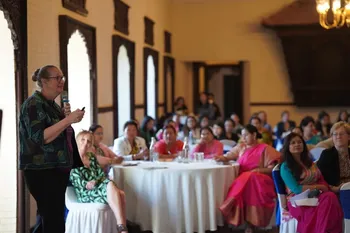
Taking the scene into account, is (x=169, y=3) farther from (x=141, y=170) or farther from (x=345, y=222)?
(x=345, y=222)

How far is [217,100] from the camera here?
1516 centimetres

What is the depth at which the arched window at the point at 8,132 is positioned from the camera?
5.34 m

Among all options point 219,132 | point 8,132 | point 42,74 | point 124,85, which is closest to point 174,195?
point 8,132

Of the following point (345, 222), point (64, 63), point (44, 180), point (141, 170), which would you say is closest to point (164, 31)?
point (64, 63)

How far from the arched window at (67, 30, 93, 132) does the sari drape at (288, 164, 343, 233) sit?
11.6ft

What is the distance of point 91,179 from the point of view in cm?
505

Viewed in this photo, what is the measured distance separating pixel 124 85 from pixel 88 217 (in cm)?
464

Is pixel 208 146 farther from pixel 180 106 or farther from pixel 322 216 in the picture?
pixel 180 106

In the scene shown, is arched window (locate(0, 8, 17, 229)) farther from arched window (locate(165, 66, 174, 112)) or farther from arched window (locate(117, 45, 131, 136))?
arched window (locate(165, 66, 174, 112))

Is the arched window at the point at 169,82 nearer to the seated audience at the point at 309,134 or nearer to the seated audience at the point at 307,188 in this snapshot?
the seated audience at the point at 309,134

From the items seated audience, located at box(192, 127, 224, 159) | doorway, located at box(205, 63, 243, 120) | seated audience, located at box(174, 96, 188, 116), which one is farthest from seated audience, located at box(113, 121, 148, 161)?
doorway, located at box(205, 63, 243, 120)

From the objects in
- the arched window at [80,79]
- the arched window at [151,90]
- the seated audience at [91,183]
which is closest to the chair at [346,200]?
the seated audience at [91,183]

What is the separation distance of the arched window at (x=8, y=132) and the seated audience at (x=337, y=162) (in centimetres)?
291

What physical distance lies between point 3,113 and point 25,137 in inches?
87.1
